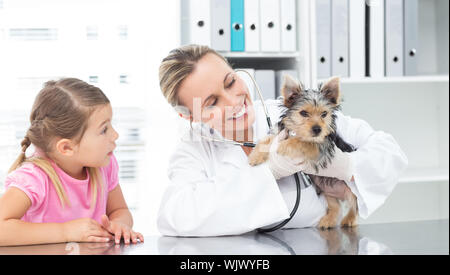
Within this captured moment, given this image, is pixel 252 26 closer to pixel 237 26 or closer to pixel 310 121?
pixel 237 26

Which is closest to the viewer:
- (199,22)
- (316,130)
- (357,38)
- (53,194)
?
(316,130)

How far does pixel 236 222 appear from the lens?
37.4 inches

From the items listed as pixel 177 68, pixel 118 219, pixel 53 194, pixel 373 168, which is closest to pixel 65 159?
pixel 53 194

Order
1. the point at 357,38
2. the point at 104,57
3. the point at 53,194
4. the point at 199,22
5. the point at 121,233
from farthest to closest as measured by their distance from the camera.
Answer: the point at 104,57, the point at 357,38, the point at 199,22, the point at 53,194, the point at 121,233

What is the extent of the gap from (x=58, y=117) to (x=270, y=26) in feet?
3.50

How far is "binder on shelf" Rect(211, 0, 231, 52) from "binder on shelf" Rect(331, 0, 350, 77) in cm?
42

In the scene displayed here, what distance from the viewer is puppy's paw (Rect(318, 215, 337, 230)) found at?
1.04 metres

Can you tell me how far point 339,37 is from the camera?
195 cm

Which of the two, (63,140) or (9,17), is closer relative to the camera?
(63,140)

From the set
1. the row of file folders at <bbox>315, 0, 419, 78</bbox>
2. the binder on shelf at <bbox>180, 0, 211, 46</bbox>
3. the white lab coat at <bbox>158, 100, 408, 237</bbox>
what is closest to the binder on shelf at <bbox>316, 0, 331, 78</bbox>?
the row of file folders at <bbox>315, 0, 419, 78</bbox>

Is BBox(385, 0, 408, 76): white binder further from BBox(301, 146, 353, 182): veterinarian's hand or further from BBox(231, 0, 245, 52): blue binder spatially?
BBox(301, 146, 353, 182): veterinarian's hand
